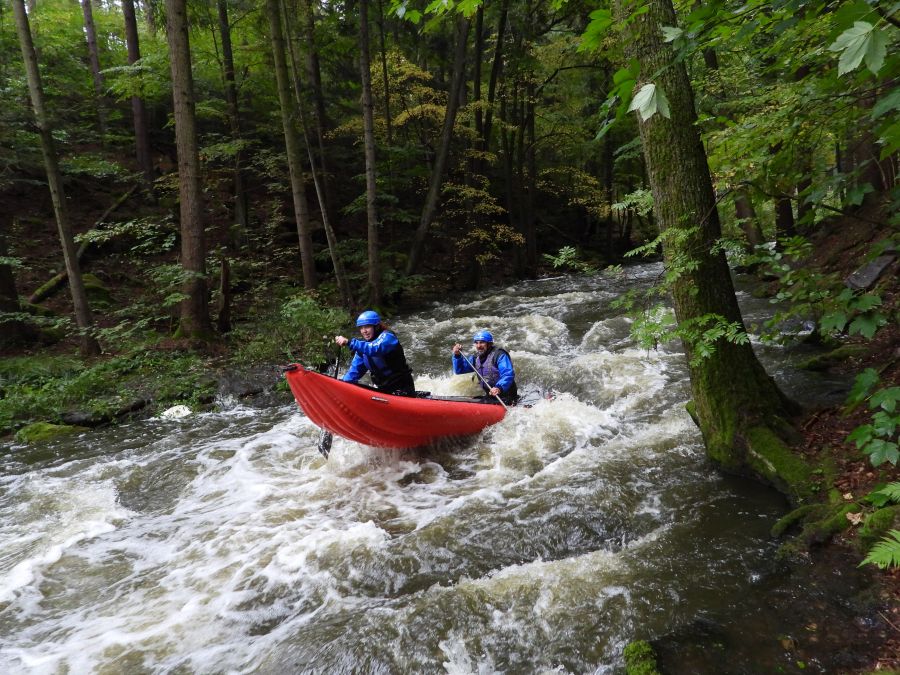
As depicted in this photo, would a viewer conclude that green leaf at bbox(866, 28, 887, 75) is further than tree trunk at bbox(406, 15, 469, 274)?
No

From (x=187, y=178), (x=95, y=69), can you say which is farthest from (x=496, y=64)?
(x=95, y=69)

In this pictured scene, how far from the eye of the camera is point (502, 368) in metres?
7.19

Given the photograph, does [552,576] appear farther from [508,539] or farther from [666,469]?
[666,469]

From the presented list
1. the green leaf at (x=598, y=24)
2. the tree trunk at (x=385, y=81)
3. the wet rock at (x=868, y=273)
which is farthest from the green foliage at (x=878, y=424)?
the tree trunk at (x=385, y=81)

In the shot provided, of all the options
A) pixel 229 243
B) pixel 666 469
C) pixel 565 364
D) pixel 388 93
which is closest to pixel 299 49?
pixel 388 93

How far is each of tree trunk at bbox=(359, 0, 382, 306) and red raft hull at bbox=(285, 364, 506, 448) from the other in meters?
7.18

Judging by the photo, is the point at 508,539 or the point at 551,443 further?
the point at 551,443

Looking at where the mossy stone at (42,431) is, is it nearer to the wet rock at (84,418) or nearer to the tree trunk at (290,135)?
the wet rock at (84,418)

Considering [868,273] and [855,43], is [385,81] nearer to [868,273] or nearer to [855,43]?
[868,273]

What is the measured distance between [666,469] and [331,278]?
12.0 metres

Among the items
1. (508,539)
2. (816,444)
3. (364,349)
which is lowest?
(508,539)

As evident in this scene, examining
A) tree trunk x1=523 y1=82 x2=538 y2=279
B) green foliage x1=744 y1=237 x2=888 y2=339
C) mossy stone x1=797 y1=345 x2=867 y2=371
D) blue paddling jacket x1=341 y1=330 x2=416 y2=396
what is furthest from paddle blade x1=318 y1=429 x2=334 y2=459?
tree trunk x1=523 y1=82 x2=538 y2=279

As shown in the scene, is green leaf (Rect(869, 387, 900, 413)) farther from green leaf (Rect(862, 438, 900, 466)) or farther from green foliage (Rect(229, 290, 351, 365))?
green foliage (Rect(229, 290, 351, 365))

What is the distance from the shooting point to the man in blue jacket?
277 inches
